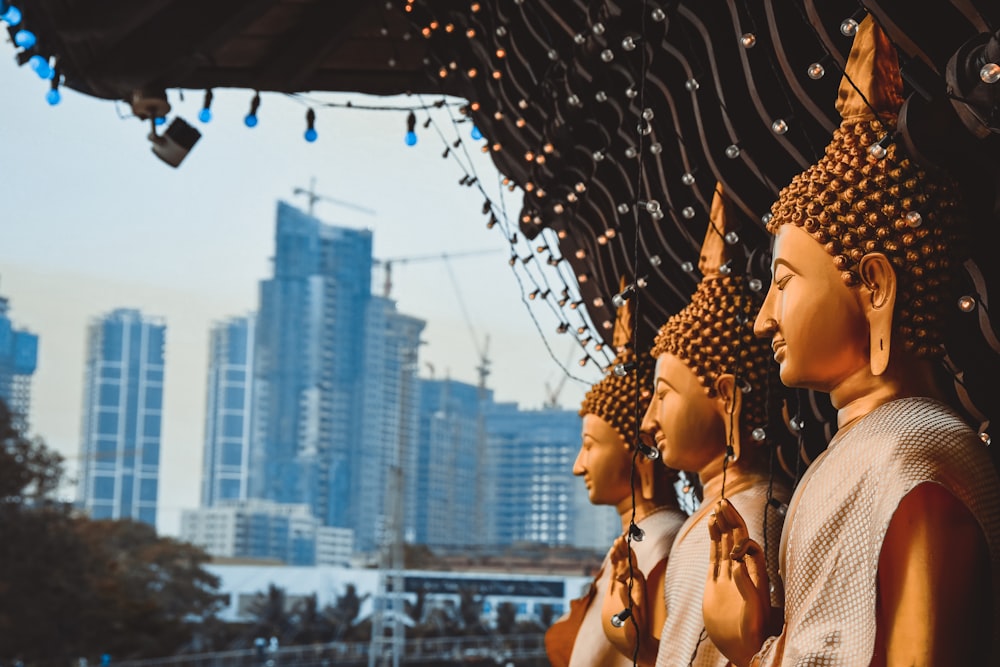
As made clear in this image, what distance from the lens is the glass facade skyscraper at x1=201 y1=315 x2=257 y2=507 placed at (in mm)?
27438

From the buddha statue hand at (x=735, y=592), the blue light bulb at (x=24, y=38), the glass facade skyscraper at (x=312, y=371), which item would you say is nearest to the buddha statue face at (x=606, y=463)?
the buddha statue hand at (x=735, y=592)

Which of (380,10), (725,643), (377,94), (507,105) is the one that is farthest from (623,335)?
(377,94)

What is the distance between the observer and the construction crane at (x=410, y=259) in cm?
2838

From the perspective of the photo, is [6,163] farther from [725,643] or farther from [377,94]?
[725,643]

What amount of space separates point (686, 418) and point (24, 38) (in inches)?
149

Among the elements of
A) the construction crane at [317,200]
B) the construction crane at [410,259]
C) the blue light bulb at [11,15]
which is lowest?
the blue light bulb at [11,15]

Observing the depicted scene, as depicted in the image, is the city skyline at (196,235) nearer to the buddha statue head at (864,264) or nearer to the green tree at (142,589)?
the green tree at (142,589)

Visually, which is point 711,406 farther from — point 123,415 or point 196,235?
point 196,235

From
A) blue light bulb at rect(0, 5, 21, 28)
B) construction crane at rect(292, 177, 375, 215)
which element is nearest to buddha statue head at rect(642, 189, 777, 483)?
blue light bulb at rect(0, 5, 21, 28)

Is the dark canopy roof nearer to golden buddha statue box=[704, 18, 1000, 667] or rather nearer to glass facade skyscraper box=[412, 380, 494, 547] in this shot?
golden buddha statue box=[704, 18, 1000, 667]

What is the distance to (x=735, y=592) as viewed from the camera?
81.0 inches

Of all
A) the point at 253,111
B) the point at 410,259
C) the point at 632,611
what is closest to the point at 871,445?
the point at 632,611

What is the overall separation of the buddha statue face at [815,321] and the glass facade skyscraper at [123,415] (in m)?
A: 24.6

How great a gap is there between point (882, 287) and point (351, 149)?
27801 millimetres
